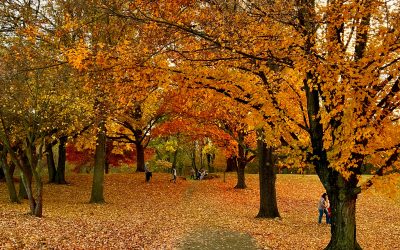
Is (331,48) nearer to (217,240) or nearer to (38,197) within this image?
(217,240)

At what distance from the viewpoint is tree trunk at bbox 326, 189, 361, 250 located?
1054 centimetres

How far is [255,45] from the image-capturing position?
342 inches

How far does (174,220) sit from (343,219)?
8782 mm

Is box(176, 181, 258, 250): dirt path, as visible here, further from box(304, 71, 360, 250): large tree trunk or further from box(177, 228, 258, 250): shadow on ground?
box(304, 71, 360, 250): large tree trunk

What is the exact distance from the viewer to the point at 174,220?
17516mm

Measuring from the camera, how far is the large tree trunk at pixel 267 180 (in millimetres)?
18531

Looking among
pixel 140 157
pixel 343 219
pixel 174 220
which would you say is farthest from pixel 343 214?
pixel 140 157

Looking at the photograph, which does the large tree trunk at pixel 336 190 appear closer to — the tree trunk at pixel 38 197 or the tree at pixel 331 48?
the tree at pixel 331 48

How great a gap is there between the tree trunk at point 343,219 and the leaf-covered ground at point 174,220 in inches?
89.4

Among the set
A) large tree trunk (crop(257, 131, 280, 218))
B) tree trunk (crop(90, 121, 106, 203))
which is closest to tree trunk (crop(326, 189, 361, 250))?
large tree trunk (crop(257, 131, 280, 218))

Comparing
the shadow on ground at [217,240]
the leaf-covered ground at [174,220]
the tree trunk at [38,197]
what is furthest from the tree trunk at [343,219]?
the tree trunk at [38,197]

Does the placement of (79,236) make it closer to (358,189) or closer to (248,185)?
(358,189)

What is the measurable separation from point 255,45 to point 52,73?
936 cm

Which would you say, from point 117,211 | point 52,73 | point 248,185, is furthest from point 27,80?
A: point 248,185
